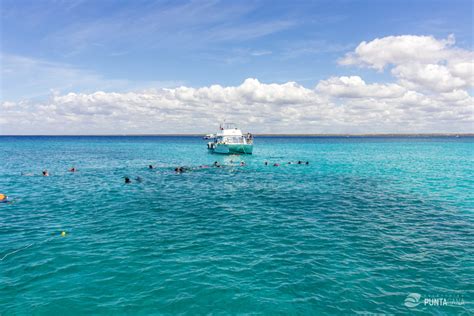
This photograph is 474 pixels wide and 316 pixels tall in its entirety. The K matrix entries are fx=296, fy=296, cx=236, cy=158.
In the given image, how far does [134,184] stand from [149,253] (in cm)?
2379

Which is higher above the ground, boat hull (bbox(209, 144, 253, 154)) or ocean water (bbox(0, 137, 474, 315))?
boat hull (bbox(209, 144, 253, 154))

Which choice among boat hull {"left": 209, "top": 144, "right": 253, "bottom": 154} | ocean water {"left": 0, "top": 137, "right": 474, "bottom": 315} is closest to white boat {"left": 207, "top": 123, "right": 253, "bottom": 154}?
boat hull {"left": 209, "top": 144, "right": 253, "bottom": 154}

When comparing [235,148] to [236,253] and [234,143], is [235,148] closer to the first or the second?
[234,143]

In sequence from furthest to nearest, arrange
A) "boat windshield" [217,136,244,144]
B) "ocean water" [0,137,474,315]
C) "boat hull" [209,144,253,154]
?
"boat windshield" [217,136,244,144] < "boat hull" [209,144,253,154] < "ocean water" [0,137,474,315]

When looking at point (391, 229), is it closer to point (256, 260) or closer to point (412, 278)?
point (412, 278)

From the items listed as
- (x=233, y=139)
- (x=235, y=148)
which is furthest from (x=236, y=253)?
(x=233, y=139)

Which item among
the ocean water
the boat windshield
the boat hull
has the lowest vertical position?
the ocean water

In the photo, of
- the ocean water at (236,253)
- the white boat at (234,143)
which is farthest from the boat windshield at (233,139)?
the ocean water at (236,253)

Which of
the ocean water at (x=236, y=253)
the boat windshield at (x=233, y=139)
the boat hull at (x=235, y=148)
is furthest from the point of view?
the boat windshield at (x=233, y=139)

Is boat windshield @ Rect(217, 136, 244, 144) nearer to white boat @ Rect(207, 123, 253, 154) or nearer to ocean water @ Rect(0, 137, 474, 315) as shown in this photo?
white boat @ Rect(207, 123, 253, 154)

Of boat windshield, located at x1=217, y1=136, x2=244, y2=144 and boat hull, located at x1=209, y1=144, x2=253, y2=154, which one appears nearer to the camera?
boat hull, located at x1=209, y1=144, x2=253, y2=154

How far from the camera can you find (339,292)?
41.7 feet

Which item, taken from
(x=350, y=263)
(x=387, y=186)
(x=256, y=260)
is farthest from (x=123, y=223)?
(x=387, y=186)

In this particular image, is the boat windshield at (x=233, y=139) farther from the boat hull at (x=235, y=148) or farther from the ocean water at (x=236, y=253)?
the ocean water at (x=236, y=253)
